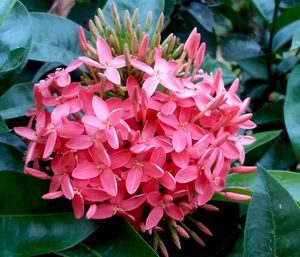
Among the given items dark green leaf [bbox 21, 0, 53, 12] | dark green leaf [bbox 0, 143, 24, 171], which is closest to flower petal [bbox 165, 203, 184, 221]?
dark green leaf [bbox 0, 143, 24, 171]

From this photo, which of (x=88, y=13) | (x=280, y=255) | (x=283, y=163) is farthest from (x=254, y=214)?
(x=88, y=13)

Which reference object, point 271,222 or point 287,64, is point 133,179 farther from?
point 287,64

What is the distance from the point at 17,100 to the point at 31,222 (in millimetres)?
234

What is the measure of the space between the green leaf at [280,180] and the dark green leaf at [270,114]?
1.19ft

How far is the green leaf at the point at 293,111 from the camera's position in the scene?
2.87ft

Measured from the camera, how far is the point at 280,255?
2.10 ft

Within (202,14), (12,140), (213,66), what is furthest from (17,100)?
(202,14)

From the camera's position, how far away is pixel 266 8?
122 cm

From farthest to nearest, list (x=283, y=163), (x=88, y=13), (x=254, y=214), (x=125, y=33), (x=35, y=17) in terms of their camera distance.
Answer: (x=88, y=13), (x=283, y=163), (x=35, y=17), (x=125, y=33), (x=254, y=214)

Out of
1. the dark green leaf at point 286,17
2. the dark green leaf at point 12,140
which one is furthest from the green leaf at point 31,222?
the dark green leaf at point 286,17

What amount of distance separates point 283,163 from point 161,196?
0.49 meters

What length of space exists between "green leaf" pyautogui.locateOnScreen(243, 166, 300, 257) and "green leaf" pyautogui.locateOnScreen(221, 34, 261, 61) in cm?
68

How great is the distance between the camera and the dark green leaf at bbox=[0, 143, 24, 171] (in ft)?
2.47

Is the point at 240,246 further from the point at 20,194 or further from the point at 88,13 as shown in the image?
the point at 88,13
